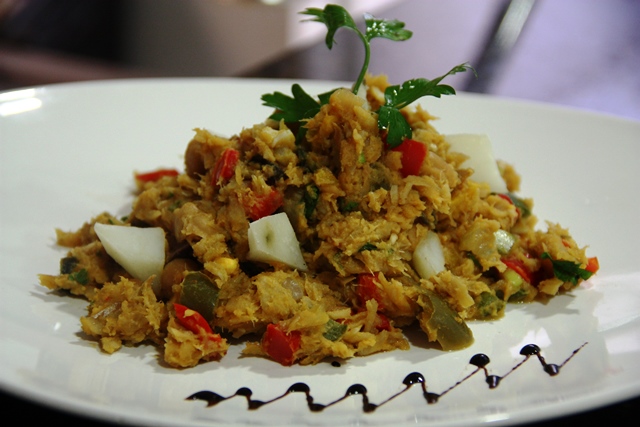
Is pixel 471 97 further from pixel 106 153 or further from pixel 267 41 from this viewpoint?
pixel 267 41

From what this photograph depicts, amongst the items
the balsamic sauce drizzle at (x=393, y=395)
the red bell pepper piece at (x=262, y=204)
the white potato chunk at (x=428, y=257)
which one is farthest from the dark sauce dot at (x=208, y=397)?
the white potato chunk at (x=428, y=257)

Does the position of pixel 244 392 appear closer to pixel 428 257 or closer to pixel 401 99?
pixel 428 257

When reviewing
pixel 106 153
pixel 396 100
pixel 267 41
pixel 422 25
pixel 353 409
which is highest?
pixel 396 100

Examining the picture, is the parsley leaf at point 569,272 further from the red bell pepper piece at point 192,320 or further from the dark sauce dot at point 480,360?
the red bell pepper piece at point 192,320

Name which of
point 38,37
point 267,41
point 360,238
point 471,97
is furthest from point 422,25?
point 360,238

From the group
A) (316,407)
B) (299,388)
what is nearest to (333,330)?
(299,388)

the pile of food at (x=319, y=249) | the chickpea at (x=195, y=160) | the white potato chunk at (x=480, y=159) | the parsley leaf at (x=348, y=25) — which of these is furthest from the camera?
the white potato chunk at (x=480, y=159)

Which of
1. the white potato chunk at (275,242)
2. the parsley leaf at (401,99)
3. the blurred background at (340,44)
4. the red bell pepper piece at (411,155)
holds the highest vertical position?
the parsley leaf at (401,99)
